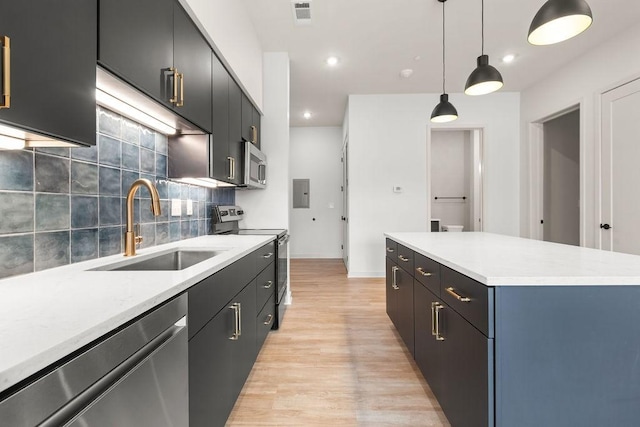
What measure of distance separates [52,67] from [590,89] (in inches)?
186

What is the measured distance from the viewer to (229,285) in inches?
55.8

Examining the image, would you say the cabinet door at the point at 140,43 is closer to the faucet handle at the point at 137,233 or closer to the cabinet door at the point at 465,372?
the faucet handle at the point at 137,233

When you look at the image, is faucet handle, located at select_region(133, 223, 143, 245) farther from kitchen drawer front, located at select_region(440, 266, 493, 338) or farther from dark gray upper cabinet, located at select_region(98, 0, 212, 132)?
kitchen drawer front, located at select_region(440, 266, 493, 338)

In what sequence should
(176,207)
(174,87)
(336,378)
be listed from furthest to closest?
(176,207) → (336,378) → (174,87)

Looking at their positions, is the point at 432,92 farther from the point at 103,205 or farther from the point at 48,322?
the point at 48,322

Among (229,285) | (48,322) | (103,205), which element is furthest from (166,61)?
(48,322)

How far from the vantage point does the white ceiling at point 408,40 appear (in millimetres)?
2729

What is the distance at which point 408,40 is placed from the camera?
10.7 ft

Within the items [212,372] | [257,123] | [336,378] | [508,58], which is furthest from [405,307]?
[508,58]

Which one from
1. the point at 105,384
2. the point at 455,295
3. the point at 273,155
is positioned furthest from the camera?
the point at 273,155

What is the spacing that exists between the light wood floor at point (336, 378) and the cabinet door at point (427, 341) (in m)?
0.17

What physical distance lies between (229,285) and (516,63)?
4.32m

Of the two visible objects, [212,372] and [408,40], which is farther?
[408,40]

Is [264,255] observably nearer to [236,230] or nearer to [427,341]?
[236,230]
